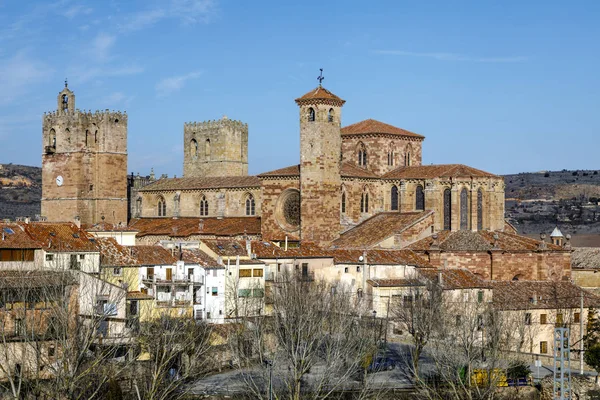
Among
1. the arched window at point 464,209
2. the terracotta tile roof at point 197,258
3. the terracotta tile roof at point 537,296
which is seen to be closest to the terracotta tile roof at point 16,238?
the terracotta tile roof at point 197,258

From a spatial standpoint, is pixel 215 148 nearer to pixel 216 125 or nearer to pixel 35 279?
pixel 216 125

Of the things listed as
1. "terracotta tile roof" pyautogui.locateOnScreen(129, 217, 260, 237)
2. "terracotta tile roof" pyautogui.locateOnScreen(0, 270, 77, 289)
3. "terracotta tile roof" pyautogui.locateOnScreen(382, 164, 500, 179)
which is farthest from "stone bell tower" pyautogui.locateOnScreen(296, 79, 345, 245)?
"terracotta tile roof" pyautogui.locateOnScreen(0, 270, 77, 289)

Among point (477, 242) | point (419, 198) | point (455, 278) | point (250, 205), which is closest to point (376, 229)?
point (419, 198)

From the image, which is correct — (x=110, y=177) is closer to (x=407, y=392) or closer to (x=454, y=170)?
(x=454, y=170)

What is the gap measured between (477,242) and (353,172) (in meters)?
10.1

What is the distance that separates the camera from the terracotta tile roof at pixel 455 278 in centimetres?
7006

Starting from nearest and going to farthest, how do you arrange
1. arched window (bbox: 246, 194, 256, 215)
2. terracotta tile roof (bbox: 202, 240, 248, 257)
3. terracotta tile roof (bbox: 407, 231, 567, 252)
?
1. terracotta tile roof (bbox: 202, 240, 248, 257)
2. terracotta tile roof (bbox: 407, 231, 567, 252)
3. arched window (bbox: 246, 194, 256, 215)

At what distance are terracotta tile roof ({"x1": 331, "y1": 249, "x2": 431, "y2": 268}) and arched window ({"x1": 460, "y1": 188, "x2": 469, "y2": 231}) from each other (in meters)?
5.54

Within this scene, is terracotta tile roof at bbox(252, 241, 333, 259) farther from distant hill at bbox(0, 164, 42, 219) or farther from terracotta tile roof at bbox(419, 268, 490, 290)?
distant hill at bbox(0, 164, 42, 219)

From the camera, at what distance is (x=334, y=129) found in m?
79.9

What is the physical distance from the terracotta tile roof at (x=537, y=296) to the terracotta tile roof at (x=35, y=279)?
25.1 metres

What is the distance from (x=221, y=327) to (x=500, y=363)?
13780mm

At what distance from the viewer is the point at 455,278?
7169 centimetres

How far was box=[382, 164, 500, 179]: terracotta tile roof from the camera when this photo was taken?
270 ft
